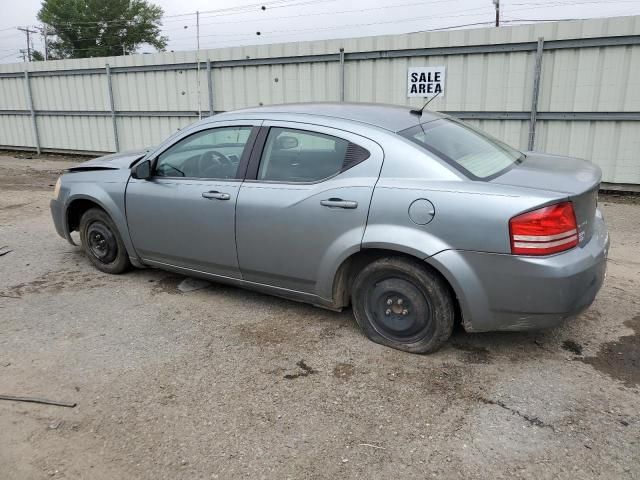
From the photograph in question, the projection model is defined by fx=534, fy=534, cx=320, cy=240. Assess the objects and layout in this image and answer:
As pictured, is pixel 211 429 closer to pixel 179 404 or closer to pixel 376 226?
pixel 179 404

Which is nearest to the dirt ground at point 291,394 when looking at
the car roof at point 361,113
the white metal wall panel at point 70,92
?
the car roof at point 361,113

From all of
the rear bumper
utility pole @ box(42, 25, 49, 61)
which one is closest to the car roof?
the rear bumper

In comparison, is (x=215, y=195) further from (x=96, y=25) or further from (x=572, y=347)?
(x=96, y=25)

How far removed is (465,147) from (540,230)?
986mm

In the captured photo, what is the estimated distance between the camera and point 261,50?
10914 millimetres

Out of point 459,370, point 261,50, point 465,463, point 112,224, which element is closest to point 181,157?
point 112,224

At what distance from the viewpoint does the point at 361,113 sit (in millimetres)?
3863

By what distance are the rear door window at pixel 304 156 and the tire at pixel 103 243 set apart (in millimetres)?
1882

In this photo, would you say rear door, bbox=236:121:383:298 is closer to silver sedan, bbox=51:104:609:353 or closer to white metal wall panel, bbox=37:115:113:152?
silver sedan, bbox=51:104:609:353

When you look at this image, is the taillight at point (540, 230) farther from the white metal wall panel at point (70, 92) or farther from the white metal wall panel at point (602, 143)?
the white metal wall panel at point (70, 92)

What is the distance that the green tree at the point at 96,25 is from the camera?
5550 centimetres

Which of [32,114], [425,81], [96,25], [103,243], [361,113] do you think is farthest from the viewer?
[96,25]

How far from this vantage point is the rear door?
3.53m

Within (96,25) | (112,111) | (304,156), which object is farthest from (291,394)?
(96,25)
